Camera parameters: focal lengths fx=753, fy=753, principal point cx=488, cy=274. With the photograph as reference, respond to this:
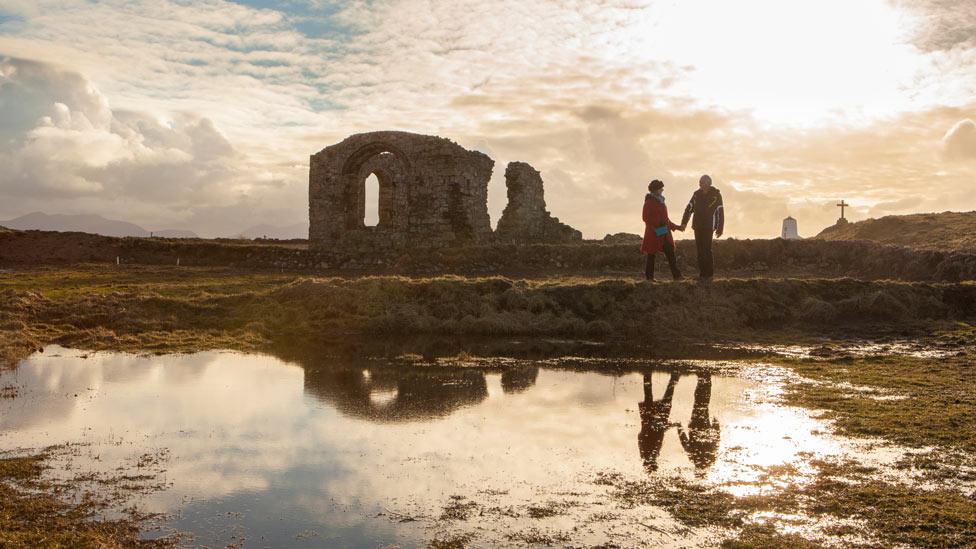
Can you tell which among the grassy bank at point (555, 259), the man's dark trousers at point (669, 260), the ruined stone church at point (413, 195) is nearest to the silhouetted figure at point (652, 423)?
the man's dark trousers at point (669, 260)

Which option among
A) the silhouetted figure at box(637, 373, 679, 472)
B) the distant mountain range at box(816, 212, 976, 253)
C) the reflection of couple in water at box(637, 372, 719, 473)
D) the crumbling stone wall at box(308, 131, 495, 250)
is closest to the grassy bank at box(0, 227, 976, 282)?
the crumbling stone wall at box(308, 131, 495, 250)

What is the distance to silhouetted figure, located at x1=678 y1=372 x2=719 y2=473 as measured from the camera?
5895 mm

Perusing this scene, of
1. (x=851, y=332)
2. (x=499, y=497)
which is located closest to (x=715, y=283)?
(x=851, y=332)

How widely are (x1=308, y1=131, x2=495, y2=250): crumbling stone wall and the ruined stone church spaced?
0.04m

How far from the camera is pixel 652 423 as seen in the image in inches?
277

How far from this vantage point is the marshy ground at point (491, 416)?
15.3ft

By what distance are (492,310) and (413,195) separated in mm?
16592

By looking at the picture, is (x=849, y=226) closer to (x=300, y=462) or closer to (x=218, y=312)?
(x=218, y=312)

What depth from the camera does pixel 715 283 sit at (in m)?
14.3

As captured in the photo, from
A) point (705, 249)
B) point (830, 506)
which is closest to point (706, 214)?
point (705, 249)

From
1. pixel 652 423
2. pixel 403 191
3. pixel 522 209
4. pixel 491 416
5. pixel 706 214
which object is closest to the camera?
pixel 652 423

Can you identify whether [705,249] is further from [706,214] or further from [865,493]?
[865,493]

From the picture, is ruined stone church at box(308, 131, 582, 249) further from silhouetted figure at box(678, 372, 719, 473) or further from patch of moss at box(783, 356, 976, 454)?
silhouetted figure at box(678, 372, 719, 473)

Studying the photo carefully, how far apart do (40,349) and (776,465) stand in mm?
9906
